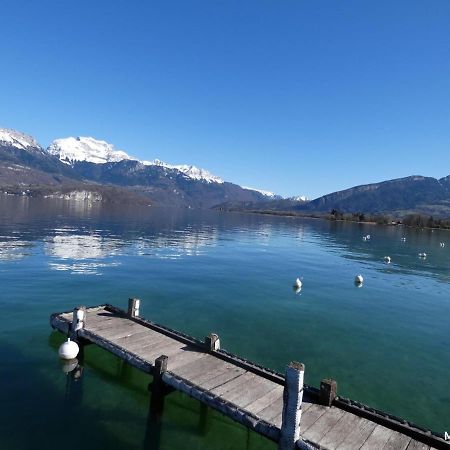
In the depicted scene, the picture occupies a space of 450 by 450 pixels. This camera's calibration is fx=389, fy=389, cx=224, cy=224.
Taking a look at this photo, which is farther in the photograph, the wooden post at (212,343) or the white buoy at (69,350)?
the white buoy at (69,350)

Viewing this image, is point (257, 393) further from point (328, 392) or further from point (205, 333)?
point (205, 333)

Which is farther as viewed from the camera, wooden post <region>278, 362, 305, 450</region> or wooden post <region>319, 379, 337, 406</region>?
wooden post <region>319, 379, 337, 406</region>

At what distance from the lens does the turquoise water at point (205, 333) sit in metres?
19.3

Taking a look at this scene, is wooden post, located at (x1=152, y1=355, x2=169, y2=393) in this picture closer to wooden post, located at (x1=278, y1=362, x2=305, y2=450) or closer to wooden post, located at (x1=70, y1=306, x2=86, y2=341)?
wooden post, located at (x1=278, y1=362, x2=305, y2=450)

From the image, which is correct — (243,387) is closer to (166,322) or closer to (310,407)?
(310,407)

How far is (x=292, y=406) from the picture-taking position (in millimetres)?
14203

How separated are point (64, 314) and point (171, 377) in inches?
487

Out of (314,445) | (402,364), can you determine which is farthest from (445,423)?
(314,445)

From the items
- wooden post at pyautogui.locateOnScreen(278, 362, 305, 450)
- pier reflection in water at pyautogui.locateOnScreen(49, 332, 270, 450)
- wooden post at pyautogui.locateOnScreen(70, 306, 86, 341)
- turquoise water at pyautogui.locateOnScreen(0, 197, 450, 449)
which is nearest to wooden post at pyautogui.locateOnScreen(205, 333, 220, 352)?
pier reflection in water at pyautogui.locateOnScreen(49, 332, 270, 450)

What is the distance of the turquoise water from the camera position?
19312 millimetres

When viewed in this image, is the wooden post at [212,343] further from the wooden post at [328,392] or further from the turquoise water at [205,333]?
the wooden post at [328,392]

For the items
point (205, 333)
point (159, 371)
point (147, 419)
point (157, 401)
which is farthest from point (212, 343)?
point (205, 333)

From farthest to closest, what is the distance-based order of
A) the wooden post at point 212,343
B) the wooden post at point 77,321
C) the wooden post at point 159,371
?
1. the wooden post at point 77,321
2. the wooden post at point 212,343
3. the wooden post at point 159,371

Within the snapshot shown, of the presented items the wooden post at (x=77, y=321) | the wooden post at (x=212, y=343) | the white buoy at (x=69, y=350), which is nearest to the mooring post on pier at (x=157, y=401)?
the wooden post at (x=212, y=343)
